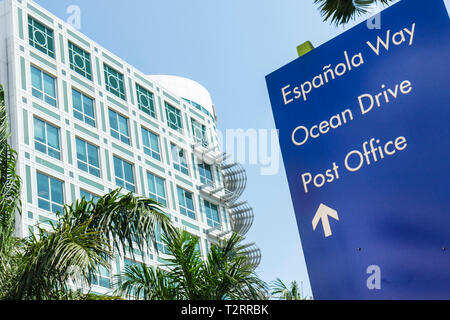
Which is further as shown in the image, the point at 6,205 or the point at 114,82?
the point at 114,82

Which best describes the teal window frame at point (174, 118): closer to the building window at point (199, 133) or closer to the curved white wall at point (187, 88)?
the building window at point (199, 133)

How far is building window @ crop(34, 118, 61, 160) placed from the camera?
102ft

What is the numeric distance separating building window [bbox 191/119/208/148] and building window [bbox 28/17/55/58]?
13.4 meters

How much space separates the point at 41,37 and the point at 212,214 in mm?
16105

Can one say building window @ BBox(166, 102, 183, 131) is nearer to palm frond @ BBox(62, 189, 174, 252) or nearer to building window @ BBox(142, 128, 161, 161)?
building window @ BBox(142, 128, 161, 161)

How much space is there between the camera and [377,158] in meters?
3.91

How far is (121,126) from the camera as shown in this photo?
124ft

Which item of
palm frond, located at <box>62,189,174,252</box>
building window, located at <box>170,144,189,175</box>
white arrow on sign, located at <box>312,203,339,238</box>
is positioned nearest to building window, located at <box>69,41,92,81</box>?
building window, located at <box>170,144,189,175</box>

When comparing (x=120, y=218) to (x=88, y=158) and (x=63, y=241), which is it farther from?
(x=88, y=158)

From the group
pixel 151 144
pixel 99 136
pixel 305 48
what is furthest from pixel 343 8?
pixel 151 144

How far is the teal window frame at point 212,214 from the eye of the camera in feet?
139
